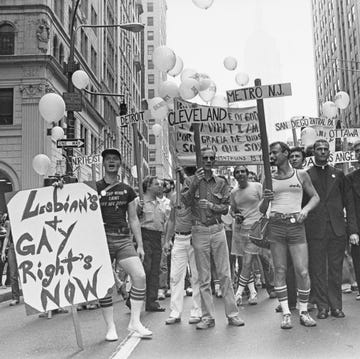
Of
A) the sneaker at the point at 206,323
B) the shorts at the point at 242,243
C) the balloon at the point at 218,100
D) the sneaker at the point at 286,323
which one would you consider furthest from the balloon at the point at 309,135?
the sneaker at the point at 206,323

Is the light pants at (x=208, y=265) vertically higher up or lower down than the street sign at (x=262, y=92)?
lower down

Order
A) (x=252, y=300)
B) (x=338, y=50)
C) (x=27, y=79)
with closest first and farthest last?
(x=252, y=300)
(x=27, y=79)
(x=338, y=50)

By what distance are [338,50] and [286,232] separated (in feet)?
244

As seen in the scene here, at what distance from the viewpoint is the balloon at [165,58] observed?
11.1m

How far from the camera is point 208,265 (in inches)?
242

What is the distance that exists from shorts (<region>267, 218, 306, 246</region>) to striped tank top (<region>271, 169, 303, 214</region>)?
0.13 m

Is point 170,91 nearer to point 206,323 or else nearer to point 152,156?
point 206,323

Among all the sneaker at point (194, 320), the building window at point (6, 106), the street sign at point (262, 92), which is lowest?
the sneaker at point (194, 320)

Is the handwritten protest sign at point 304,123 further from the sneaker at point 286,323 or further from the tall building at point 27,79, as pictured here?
the tall building at point 27,79

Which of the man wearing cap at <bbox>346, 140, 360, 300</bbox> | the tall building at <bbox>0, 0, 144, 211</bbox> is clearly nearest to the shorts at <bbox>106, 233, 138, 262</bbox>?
the man wearing cap at <bbox>346, 140, 360, 300</bbox>

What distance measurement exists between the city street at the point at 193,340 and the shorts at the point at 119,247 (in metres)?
0.84

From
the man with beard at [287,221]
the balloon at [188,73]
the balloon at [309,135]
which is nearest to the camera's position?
the man with beard at [287,221]

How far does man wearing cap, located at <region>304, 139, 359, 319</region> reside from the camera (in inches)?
251

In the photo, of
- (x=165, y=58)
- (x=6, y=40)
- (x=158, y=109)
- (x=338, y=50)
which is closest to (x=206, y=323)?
(x=158, y=109)
